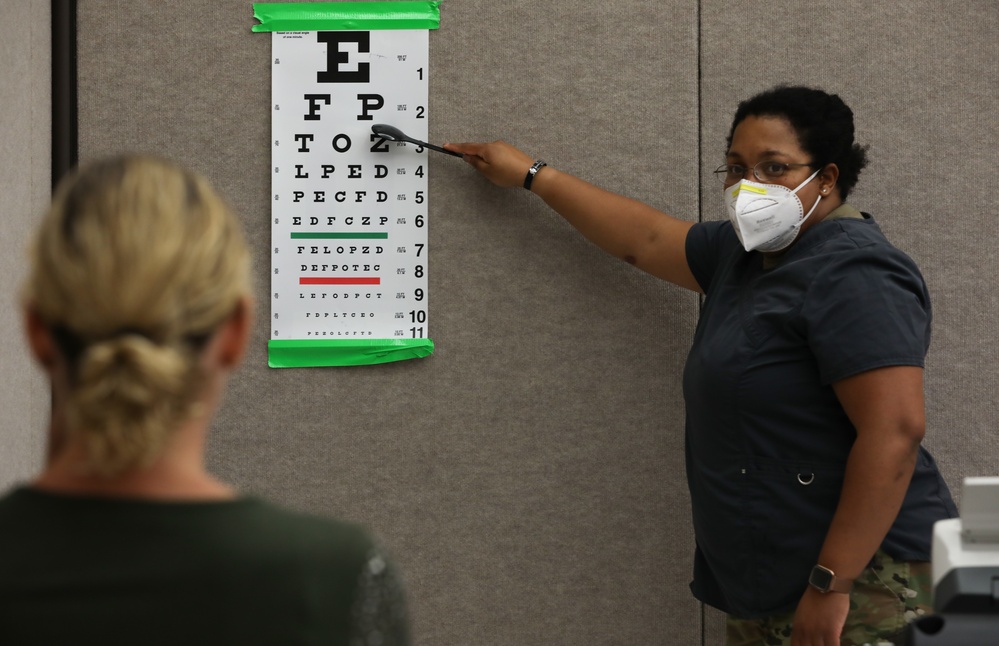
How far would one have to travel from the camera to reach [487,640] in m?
2.09

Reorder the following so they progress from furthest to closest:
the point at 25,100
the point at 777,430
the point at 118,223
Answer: the point at 25,100 < the point at 777,430 < the point at 118,223

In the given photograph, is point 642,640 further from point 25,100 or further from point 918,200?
point 25,100

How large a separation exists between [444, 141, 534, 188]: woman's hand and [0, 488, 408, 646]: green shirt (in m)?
1.35

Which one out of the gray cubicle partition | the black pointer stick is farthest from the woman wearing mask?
the black pointer stick

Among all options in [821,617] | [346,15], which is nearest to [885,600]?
[821,617]

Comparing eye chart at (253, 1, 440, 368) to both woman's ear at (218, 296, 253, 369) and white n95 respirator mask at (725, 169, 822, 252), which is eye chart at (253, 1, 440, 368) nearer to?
white n95 respirator mask at (725, 169, 822, 252)

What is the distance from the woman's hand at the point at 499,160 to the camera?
2016mm

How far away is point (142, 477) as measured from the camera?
749 mm

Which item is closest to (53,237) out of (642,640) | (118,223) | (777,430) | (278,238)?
(118,223)

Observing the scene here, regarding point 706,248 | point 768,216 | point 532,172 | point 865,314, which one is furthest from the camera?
point 532,172

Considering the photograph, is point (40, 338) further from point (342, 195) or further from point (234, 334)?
point (342, 195)

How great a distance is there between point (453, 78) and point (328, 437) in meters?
0.81

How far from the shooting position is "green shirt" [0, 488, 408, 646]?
72cm

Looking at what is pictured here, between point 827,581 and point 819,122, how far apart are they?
2.54 feet
